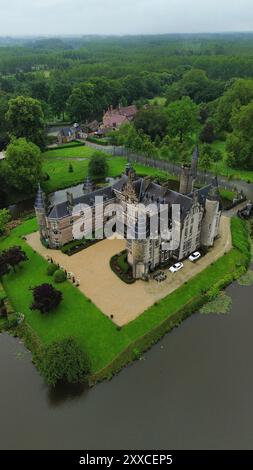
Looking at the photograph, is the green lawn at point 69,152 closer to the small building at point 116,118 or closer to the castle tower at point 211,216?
the small building at point 116,118

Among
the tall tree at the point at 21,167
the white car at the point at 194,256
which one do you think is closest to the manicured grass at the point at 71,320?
the white car at the point at 194,256

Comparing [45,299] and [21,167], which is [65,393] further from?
[21,167]

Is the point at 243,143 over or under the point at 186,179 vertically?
under

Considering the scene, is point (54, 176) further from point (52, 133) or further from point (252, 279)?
point (252, 279)

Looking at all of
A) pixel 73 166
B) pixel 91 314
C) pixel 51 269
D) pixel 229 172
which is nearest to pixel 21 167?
pixel 73 166

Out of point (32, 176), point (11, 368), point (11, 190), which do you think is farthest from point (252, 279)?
point (11, 190)
